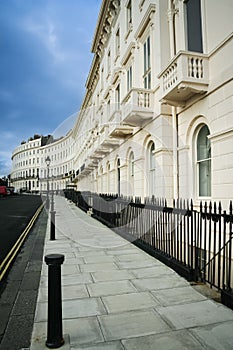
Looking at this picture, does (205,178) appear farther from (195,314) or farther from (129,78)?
(129,78)

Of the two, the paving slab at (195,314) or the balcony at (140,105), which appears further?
the balcony at (140,105)

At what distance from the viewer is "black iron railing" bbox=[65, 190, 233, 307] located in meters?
3.92

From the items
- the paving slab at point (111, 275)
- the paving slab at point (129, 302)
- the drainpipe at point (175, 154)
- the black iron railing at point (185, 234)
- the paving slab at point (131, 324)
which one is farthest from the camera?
the drainpipe at point (175, 154)

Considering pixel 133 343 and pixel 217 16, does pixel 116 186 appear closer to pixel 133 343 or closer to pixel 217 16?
pixel 217 16

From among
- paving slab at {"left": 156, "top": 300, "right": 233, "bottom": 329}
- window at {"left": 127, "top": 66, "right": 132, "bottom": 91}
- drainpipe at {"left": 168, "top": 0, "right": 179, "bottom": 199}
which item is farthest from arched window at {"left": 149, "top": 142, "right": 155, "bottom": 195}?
paving slab at {"left": 156, "top": 300, "right": 233, "bottom": 329}

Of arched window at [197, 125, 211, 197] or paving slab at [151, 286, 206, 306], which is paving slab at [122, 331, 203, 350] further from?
arched window at [197, 125, 211, 197]

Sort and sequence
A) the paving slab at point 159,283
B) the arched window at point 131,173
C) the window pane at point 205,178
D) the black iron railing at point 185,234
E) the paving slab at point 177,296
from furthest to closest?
the arched window at point 131,173
the window pane at point 205,178
the paving slab at point 159,283
the black iron railing at point 185,234
the paving slab at point 177,296

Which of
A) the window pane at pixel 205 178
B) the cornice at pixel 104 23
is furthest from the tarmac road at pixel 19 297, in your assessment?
the cornice at pixel 104 23

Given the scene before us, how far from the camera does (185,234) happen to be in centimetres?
518

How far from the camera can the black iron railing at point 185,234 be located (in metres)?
3.92

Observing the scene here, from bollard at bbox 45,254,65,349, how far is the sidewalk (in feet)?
0.34

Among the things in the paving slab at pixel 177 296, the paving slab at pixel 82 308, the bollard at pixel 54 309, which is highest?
the bollard at pixel 54 309

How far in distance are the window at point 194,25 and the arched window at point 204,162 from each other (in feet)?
7.85

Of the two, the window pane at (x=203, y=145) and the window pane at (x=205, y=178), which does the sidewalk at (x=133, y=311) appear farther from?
the window pane at (x=203, y=145)
